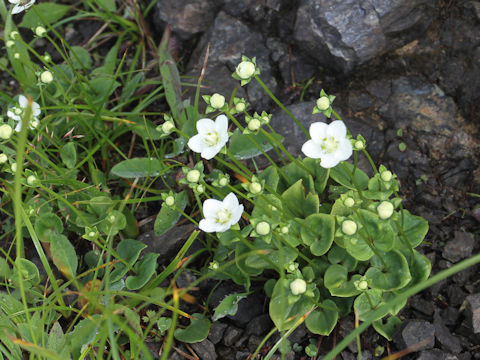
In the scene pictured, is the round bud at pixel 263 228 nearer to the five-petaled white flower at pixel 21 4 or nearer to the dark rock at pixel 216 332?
the dark rock at pixel 216 332

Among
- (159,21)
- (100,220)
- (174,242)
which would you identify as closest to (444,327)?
(174,242)

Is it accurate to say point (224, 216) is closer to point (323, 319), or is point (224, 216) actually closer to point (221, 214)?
point (221, 214)

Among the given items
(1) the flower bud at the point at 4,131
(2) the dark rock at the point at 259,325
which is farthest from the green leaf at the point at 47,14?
(2) the dark rock at the point at 259,325

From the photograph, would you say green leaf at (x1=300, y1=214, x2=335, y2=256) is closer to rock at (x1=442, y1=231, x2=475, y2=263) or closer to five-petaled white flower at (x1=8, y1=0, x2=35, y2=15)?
rock at (x1=442, y1=231, x2=475, y2=263)

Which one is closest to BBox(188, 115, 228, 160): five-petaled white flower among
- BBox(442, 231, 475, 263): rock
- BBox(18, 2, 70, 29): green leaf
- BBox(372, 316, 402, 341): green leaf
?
A: BBox(372, 316, 402, 341): green leaf

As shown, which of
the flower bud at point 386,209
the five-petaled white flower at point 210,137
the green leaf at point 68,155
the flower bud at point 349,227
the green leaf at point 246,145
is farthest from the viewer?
the green leaf at point 68,155

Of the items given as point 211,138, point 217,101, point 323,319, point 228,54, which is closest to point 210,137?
point 211,138
